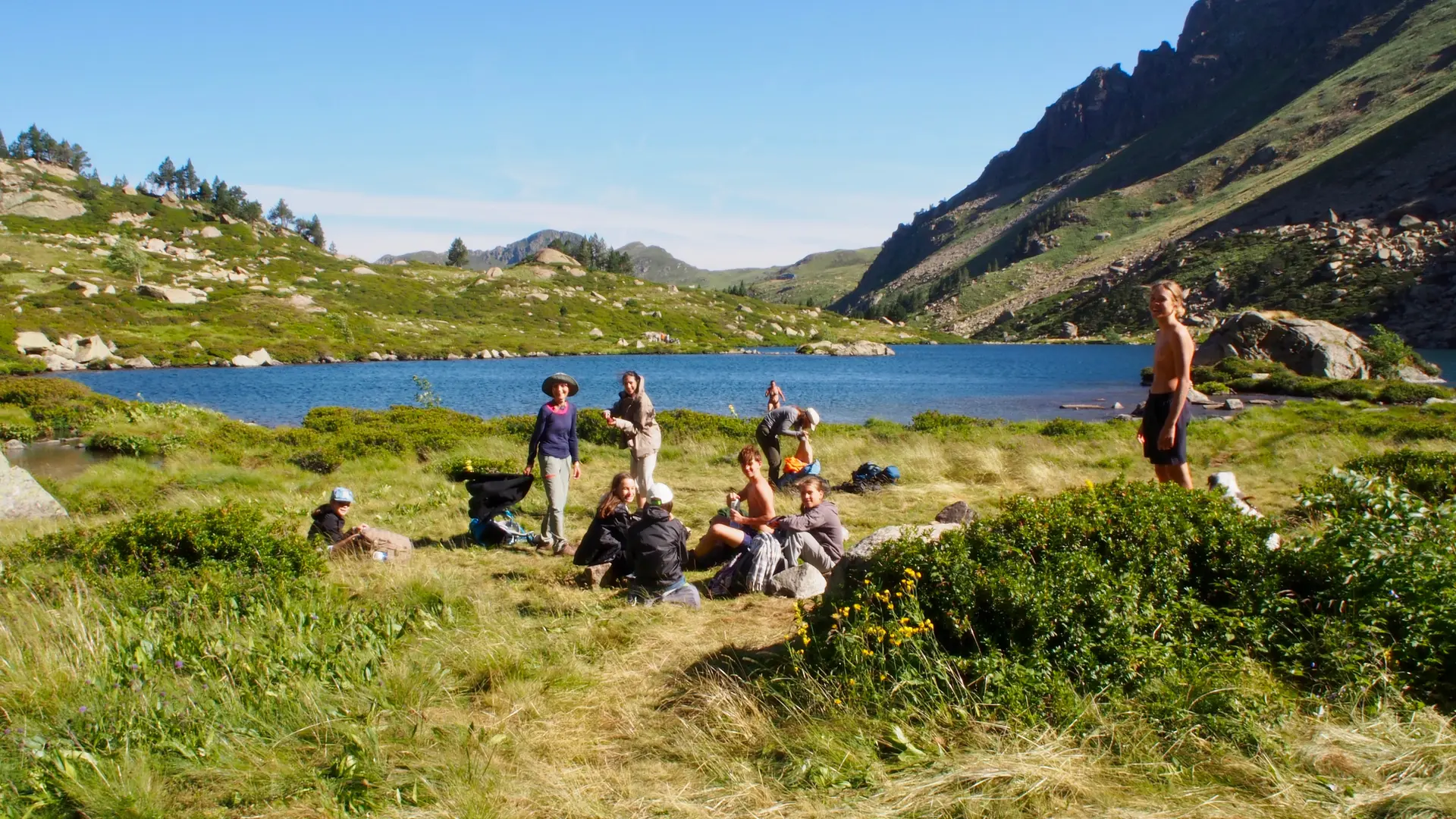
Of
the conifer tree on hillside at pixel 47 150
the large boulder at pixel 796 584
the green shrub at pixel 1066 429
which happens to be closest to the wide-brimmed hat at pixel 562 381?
the large boulder at pixel 796 584

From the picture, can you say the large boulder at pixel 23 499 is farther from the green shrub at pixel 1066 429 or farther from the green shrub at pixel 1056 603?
the green shrub at pixel 1066 429

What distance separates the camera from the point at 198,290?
314 feet

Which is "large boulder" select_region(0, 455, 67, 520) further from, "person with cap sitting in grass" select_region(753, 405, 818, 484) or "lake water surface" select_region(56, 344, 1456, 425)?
"lake water surface" select_region(56, 344, 1456, 425)

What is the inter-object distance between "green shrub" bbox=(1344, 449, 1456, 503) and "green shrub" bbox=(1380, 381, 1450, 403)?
28019mm

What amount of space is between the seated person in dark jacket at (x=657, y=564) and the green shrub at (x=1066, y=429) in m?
15.1

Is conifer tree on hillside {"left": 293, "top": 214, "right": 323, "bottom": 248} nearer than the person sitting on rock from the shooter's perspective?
No

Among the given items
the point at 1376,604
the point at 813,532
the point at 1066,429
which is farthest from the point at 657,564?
the point at 1066,429

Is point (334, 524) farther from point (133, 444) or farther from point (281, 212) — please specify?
point (281, 212)

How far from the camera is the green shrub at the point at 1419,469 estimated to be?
8086 millimetres

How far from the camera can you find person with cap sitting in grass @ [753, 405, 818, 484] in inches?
491

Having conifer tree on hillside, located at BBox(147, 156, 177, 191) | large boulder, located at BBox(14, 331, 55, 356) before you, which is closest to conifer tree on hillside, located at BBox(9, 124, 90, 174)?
conifer tree on hillside, located at BBox(147, 156, 177, 191)

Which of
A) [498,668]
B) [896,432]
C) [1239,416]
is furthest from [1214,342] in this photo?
[498,668]

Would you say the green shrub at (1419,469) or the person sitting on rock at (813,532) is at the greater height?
the green shrub at (1419,469)

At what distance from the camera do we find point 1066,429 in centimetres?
2023
